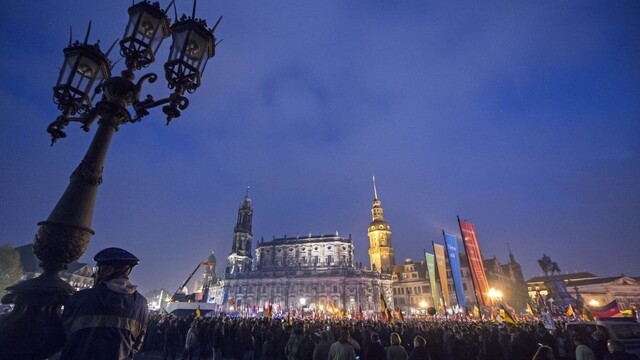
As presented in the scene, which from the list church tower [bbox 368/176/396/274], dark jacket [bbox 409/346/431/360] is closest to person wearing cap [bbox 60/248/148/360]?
dark jacket [bbox 409/346/431/360]

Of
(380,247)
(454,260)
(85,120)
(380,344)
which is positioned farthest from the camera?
(380,247)

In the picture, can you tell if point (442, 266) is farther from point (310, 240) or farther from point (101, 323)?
point (310, 240)

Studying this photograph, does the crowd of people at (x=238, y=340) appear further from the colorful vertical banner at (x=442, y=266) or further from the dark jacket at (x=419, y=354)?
the colorful vertical banner at (x=442, y=266)

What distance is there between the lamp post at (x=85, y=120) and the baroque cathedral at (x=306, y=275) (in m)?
58.4

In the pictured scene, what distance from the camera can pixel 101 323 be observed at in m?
2.88

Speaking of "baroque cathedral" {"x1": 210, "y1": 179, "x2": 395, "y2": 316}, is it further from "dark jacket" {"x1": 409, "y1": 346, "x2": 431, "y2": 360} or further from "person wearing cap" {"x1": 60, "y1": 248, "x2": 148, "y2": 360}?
"person wearing cap" {"x1": 60, "y1": 248, "x2": 148, "y2": 360}

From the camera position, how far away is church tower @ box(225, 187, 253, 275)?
8531 cm

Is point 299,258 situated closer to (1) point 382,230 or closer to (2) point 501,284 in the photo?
(1) point 382,230

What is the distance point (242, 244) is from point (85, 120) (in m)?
89.6

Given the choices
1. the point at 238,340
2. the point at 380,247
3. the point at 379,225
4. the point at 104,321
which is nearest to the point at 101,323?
the point at 104,321

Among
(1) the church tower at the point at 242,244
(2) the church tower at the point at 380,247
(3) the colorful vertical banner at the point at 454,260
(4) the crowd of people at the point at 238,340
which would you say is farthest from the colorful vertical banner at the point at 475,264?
(1) the church tower at the point at 242,244

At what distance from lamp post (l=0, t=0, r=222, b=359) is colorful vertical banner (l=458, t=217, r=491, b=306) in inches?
861

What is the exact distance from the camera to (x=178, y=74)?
567cm

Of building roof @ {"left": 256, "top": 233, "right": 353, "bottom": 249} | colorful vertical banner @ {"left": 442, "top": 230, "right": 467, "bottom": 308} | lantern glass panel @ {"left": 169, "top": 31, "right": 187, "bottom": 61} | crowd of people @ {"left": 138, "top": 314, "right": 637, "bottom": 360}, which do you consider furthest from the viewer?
building roof @ {"left": 256, "top": 233, "right": 353, "bottom": 249}
